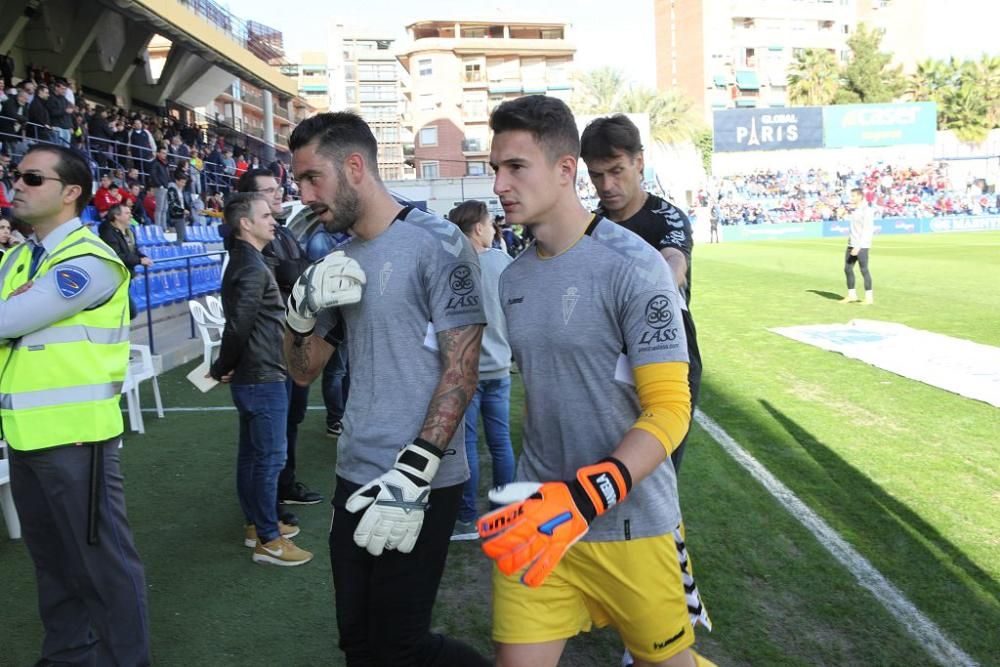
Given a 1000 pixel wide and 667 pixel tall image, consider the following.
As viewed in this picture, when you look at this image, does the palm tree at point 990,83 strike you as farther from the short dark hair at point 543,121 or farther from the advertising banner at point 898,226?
the short dark hair at point 543,121

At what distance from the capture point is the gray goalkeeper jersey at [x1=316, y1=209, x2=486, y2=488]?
2619 millimetres

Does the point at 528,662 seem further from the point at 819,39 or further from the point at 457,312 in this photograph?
the point at 819,39

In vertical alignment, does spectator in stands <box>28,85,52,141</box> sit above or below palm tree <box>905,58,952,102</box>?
below

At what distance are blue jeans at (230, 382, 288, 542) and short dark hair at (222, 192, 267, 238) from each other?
894 mm

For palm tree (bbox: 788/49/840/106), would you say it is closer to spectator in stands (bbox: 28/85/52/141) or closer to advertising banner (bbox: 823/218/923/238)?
advertising banner (bbox: 823/218/923/238)

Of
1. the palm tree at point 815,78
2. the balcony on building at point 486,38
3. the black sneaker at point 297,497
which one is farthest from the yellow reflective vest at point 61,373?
the palm tree at point 815,78

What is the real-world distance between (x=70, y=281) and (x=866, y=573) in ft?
12.9

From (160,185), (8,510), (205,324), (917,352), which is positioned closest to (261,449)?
(8,510)

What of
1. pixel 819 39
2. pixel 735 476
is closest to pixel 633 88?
pixel 819 39

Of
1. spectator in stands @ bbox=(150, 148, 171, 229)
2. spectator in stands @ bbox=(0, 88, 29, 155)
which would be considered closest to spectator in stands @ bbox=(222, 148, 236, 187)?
spectator in stands @ bbox=(150, 148, 171, 229)

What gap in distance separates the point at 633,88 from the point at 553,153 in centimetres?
7226

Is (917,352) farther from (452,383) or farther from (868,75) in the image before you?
(868,75)

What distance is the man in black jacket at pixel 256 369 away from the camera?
469 centimetres

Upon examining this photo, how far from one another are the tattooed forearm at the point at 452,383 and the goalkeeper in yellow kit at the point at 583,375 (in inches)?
5.7
